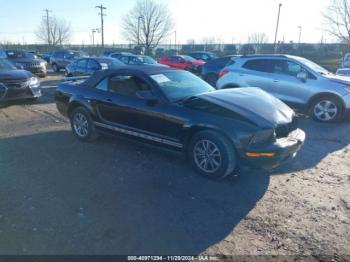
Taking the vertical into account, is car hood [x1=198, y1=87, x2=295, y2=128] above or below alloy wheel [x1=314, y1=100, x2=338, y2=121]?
above

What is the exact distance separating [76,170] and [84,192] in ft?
2.58

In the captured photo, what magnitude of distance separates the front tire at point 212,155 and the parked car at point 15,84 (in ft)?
21.9

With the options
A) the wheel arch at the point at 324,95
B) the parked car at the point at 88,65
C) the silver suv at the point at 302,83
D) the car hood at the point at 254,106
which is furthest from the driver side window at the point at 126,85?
the parked car at the point at 88,65

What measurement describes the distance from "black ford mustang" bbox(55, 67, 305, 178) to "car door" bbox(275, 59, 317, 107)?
3.53m

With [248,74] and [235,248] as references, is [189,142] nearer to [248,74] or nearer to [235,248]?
[235,248]

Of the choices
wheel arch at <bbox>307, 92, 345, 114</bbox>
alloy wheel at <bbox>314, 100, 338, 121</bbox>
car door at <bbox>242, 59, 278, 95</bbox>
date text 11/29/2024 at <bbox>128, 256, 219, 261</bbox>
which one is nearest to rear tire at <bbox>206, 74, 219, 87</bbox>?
car door at <bbox>242, 59, 278, 95</bbox>

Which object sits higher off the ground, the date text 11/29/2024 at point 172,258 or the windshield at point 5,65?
the windshield at point 5,65

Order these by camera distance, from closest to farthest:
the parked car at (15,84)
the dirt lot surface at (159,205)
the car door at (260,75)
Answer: the dirt lot surface at (159,205)
the car door at (260,75)
the parked car at (15,84)

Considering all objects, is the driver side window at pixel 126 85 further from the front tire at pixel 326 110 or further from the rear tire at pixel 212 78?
the rear tire at pixel 212 78

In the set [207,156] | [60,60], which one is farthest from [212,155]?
[60,60]

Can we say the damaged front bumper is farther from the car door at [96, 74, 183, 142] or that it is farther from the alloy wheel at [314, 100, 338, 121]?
the alloy wheel at [314, 100, 338, 121]

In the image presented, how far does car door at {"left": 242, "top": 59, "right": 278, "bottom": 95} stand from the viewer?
848 centimetres

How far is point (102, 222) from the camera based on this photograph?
10.9ft

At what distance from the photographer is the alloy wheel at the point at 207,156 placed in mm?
4258
